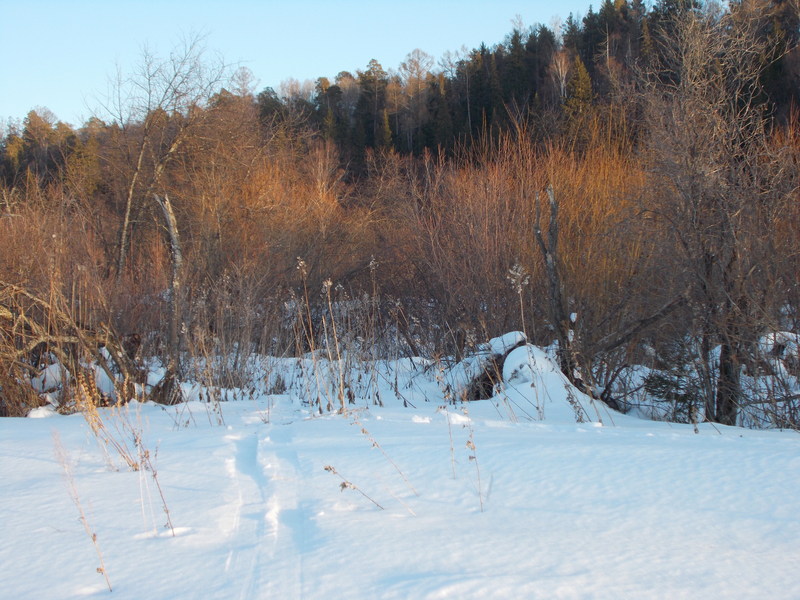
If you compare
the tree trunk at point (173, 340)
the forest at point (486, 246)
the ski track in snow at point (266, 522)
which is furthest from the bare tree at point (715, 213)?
the tree trunk at point (173, 340)

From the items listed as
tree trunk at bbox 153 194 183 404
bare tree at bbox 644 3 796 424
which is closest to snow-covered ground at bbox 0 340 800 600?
tree trunk at bbox 153 194 183 404

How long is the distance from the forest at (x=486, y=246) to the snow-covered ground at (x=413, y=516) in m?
1.16

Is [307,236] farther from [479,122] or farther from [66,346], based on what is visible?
[479,122]

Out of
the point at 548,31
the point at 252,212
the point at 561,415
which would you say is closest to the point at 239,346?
the point at 561,415

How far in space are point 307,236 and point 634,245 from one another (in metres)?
7.87

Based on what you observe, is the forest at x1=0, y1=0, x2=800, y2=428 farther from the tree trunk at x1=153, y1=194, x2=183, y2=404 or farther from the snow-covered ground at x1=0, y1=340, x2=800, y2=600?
the snow-covered ground at x1=0, y1=340, x2=800, y2=600

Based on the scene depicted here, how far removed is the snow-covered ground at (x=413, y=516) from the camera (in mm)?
1767

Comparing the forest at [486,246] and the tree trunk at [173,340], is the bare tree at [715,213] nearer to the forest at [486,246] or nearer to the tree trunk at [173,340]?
the forest at [486,246]

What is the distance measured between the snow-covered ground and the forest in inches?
45.6

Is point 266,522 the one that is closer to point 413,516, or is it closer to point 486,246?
point 413,516

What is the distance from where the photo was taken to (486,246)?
9000 mm

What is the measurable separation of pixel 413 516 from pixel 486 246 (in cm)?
701

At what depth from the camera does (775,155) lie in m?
6.09

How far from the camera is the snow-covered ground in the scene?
1.77 m
